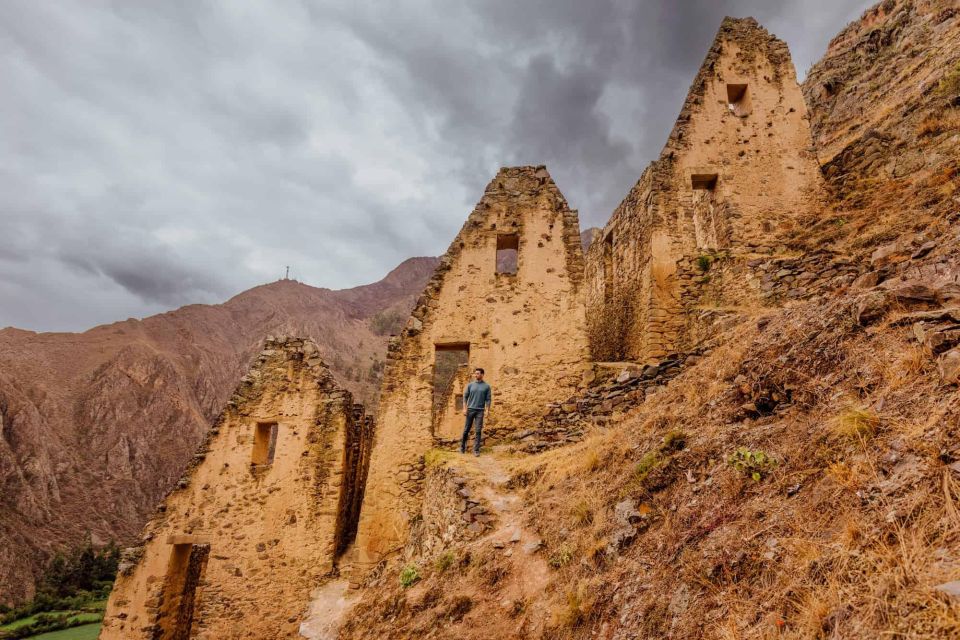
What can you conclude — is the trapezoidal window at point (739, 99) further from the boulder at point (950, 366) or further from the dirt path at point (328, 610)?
the dirt path at point (328, 610)

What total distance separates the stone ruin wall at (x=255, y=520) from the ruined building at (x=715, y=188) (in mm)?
6888

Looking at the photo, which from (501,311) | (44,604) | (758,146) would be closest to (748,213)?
(758,146)

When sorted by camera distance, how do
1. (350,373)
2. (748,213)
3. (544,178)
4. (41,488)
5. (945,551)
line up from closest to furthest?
(945,551)
(544,178)
(748,213)
(41,488)
(350,373)

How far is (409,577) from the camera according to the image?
5980 mm

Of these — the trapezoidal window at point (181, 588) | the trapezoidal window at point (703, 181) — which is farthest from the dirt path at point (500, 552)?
the trapezoidal window at point (703, 181)

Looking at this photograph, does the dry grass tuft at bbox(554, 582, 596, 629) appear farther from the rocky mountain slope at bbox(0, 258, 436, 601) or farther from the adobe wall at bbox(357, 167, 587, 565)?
the rocky mountain slope at bbox(0, 258, 436, 601)

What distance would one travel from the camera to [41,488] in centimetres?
3562

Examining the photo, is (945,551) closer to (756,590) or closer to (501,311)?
(756,590)

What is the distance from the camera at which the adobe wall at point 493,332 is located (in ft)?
32.4

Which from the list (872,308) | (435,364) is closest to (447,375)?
(435,364)

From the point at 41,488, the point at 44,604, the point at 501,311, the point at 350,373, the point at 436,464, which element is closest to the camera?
the point at 436,464

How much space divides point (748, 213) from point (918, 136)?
196 inches

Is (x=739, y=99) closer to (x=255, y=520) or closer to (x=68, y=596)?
(x=255, y=520)

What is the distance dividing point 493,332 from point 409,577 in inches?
228
